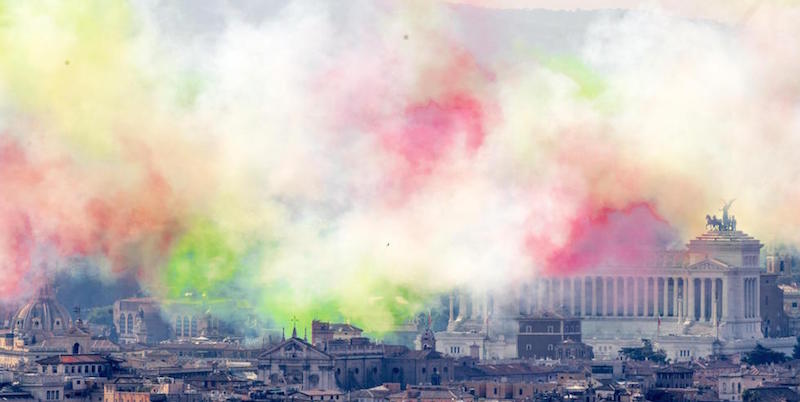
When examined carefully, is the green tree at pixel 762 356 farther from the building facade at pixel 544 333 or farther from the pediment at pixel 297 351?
the pediment at pixel 297 351

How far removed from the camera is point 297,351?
17962 centimetres

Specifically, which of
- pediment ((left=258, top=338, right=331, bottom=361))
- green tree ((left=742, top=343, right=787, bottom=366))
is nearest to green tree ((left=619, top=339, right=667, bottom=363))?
green tree ((left=742, top=343, right=787, bottom=366))

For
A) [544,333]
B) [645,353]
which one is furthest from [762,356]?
[544,333]

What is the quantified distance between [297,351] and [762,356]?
24.8m

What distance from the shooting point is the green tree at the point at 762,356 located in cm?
19188

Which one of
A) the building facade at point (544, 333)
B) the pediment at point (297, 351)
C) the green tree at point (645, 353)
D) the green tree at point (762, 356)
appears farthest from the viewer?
the building facade at point (544, 333)

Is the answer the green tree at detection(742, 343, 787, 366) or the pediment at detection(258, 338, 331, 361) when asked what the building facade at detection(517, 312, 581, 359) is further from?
the pediment at detection(258, 338, 331, 361)

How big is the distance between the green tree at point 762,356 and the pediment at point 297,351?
849 inches

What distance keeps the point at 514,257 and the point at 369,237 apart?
666 centimetres

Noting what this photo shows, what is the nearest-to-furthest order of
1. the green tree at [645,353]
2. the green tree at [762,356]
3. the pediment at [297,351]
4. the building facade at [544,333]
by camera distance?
the pediment at [297,351] → the green tree at [645,353] → the green tree at [762,356] → the building facade at [544,333]

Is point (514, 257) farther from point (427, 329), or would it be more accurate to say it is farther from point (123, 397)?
point (123, 397)

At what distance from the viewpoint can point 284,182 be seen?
187750 millimetres

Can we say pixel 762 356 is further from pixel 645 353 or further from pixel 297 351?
pixel 297 351

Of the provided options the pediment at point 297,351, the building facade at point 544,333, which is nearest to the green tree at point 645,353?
the building facade at point 544,333
